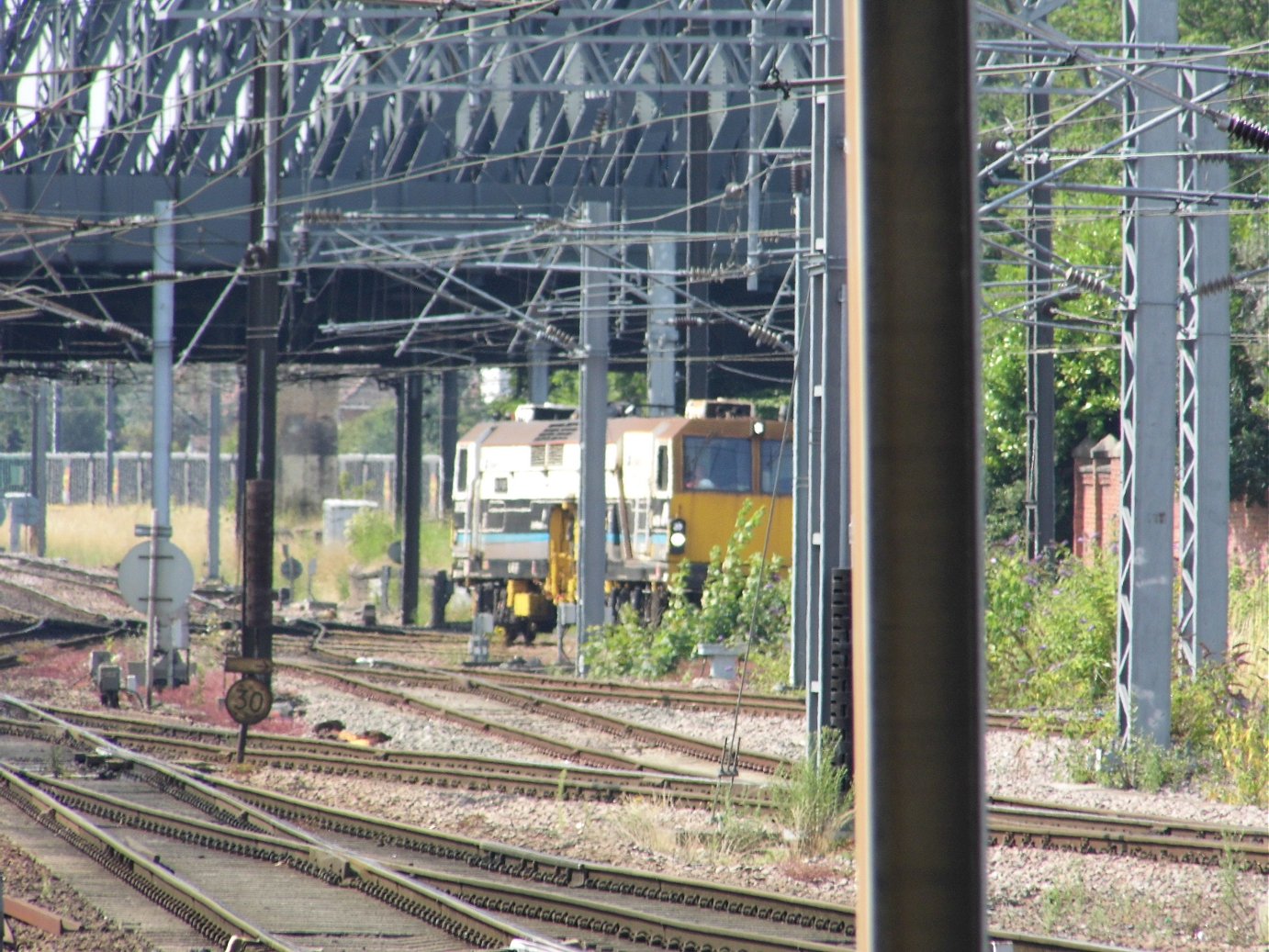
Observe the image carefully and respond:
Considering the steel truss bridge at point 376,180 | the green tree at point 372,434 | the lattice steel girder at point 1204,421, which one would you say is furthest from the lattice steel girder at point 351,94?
the green tree at point 372,434

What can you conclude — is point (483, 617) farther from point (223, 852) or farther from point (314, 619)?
point (223, 852)

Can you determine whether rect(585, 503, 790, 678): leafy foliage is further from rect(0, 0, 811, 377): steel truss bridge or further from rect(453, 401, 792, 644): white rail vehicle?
rect(0, 0, 811, 377): steel truss bridge

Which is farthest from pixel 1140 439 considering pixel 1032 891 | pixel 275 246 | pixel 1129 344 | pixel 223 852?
pixel 275 246

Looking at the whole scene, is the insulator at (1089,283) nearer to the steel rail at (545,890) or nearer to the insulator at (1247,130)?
the insulator at (1247,130)

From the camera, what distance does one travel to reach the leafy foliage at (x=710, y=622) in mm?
23984

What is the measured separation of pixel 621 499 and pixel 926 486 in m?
25.2

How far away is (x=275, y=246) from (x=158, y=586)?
4.22 meters

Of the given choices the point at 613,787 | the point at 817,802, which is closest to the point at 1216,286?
the point at 817,802

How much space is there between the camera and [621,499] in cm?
2917

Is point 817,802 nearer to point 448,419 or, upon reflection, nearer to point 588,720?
point 588,720

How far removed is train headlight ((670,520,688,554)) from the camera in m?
27.6

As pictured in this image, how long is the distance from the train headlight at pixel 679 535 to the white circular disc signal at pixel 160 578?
8.99 metres

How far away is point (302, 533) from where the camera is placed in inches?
2496

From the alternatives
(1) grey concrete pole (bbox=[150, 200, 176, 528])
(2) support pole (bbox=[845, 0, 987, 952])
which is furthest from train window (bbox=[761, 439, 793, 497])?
(2) support pole (bbox=[845, 0, 987, 952])
